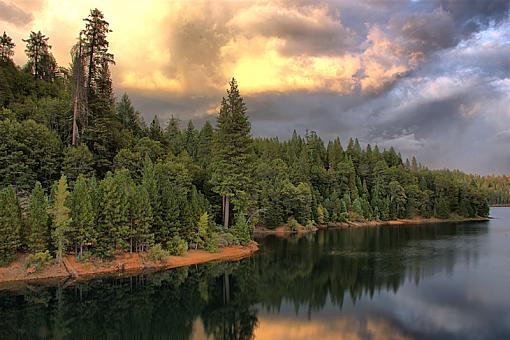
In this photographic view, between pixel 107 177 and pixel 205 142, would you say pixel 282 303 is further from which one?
pixel 205 142

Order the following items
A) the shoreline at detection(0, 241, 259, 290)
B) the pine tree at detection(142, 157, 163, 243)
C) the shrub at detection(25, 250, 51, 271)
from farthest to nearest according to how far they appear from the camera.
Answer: the pine tree at detection(142, 157, 163, 243)
the shrub at detection(25, 250, 51, 271)
the shoreline at detection(0, 241, 259, 290)

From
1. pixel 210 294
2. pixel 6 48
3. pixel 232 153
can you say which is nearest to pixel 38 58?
pixel 6 48

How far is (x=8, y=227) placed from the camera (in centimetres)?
4088

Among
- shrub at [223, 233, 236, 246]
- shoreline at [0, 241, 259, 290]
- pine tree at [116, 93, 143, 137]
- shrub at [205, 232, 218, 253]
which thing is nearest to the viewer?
shoreline at [0, 241, 259, 290]

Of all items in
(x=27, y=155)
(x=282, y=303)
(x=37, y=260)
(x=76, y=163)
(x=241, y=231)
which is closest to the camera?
(x=282, y=303)

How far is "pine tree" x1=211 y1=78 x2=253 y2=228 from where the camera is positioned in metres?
65.3

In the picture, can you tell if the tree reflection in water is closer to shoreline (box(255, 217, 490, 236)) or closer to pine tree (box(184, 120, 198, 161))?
shoreline (box(255, 217, 490, 236))

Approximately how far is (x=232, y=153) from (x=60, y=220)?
29.1 m

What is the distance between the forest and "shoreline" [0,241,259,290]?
105cm

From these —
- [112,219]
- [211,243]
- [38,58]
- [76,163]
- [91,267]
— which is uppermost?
[38,58]

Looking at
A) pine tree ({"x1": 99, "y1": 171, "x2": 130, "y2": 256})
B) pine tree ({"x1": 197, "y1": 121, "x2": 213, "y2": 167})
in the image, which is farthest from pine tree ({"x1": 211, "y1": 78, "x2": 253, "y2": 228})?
pine tree ({"x1": 197, "y1": 121, "x2": 213, "y2": 167})

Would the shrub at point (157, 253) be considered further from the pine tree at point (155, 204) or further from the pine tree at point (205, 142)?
the pine tree at point (205, 142)

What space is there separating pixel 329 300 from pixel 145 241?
2469 cm

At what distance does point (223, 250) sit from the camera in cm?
6012
